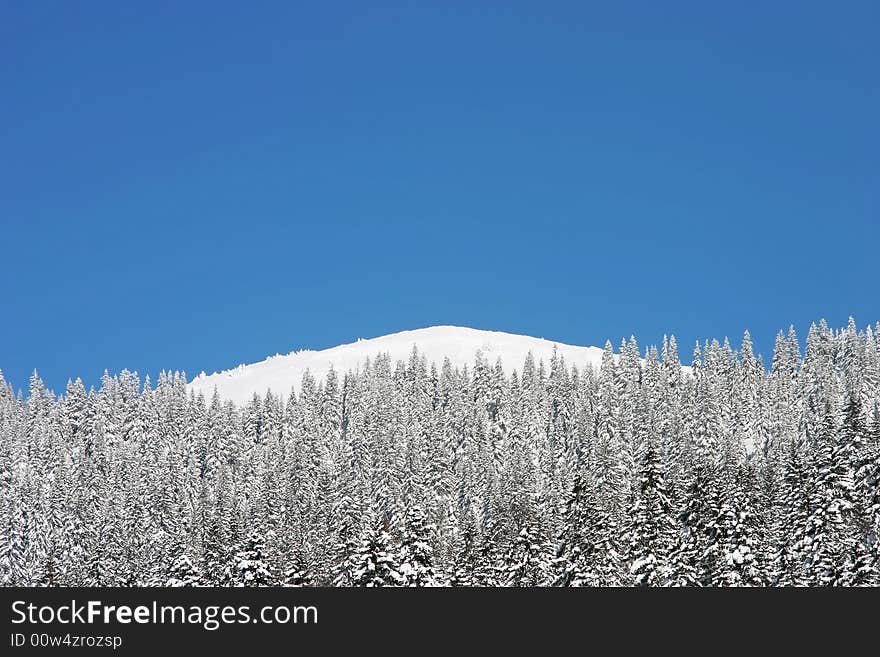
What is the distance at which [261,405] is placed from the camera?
19738 centimetres

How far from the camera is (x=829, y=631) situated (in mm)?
27500

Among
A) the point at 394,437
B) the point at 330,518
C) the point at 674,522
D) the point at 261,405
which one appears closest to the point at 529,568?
the point at 674,522

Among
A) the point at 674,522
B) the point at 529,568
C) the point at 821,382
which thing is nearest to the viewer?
the point at 674,522

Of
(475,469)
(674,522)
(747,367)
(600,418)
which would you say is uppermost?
(747,367)

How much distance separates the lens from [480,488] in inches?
5030

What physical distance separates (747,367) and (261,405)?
83.5 metres

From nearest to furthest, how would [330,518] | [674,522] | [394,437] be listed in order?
[674,522] → [330,518] → [394,437]

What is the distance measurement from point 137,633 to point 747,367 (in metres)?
183

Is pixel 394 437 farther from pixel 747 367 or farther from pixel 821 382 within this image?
pixel 747 367

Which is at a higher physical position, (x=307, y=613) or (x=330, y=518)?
(x=330, y=518)

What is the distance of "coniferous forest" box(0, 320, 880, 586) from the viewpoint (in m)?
59.7

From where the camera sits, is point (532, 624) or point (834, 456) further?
point (834, 456)

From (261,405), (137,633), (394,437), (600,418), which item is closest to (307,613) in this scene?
(137,633)

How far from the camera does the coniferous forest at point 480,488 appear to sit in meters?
59.7
